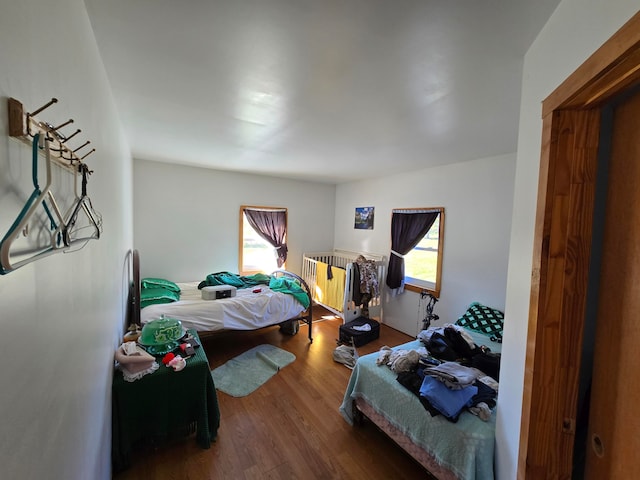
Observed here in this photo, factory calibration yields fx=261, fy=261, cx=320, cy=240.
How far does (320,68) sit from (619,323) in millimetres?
1550

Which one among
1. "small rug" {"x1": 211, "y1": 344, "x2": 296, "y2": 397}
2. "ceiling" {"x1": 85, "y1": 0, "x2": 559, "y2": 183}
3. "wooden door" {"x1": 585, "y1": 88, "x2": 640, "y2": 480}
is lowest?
"small rug" {"x1": 211, "y1": 344, "x2": 296, "y2": 397}

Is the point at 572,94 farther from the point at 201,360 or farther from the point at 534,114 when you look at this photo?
the point at 201,360

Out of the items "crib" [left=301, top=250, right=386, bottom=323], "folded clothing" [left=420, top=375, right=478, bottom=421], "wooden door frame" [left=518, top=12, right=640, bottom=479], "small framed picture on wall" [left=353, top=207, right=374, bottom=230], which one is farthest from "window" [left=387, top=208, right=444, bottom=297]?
"wooden door frame" [left=518, top=12, right=640, bottom=479]

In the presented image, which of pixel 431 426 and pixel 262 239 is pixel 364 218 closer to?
pixel 262 239

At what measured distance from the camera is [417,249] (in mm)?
3855

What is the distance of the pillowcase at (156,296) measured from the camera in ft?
9.26

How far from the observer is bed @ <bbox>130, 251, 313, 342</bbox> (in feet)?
8.74

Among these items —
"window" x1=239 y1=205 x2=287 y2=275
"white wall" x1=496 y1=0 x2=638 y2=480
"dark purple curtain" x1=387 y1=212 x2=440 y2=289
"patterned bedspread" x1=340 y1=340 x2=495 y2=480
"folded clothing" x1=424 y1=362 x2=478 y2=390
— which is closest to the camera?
"white wall" x1=496 y1=0 x2=638 y2=480

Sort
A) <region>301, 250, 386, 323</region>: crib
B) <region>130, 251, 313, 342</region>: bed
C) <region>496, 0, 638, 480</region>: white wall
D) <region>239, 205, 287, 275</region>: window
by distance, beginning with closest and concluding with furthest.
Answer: <region>496, 0, 638, 480</region>: white wall < <region>130, 251, 313, 342</region>: bed < <region>301, 250, 386, 323</region>: crib < <region>239, 205, 287, 275</region>: window

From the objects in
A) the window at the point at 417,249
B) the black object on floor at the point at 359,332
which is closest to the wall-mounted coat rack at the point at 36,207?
the black object on floor at the point at 359,332

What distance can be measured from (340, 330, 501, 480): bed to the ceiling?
1899 millimetres

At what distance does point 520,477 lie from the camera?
1022mm

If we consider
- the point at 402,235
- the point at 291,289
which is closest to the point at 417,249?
the point at 402,235

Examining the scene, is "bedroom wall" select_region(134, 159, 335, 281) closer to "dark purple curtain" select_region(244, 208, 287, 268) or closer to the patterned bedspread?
"dark purple curtain" select_region(244, 208, 287, 268)
